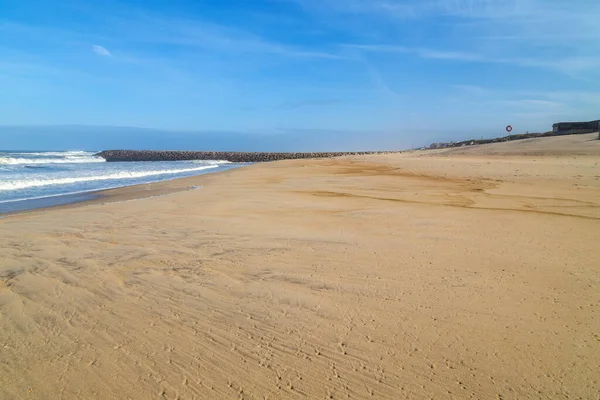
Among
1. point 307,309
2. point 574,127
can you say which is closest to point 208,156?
point 574,127

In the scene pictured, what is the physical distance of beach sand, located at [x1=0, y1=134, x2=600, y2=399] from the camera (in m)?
2.74

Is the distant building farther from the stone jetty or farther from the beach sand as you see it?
the beach sand

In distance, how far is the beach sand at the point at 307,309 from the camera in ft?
9.00

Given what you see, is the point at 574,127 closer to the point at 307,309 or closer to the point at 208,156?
the point at 307,309

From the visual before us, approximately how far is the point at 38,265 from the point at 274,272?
3452mm

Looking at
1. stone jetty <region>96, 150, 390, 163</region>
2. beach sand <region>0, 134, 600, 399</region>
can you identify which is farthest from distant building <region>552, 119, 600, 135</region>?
beach sand <region>0, 134, 600, 399</region>

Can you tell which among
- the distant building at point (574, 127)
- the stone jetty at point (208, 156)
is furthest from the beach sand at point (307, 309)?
the stone jetty at point (208, 156)

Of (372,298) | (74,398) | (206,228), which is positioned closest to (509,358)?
(372,298)

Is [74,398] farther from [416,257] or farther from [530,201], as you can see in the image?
[530,201]

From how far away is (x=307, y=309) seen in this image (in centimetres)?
379

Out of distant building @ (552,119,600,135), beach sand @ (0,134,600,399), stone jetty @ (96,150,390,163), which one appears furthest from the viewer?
stone jetty @ (96,150,390,163)

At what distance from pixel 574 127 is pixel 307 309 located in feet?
166

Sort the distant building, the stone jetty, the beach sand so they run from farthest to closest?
the stone jetty → the distant building → the beach sand

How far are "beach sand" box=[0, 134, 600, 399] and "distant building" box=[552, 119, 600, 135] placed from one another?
140 ft
